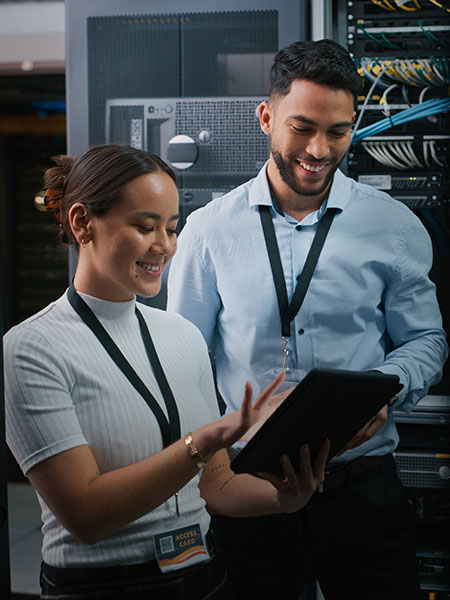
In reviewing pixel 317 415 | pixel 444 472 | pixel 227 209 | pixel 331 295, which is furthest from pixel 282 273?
pixel 444 472

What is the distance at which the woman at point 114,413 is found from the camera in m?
0.94

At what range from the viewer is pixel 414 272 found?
1.51 meters

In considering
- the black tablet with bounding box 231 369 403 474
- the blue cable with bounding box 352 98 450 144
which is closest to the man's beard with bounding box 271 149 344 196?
the black tablet with bounding box 231 369 403 474

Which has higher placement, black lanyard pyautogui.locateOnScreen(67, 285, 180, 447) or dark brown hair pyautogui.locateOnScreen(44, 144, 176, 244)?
dark brown hair pyautogui.locateOnScreen(44, 144, 176, 244)

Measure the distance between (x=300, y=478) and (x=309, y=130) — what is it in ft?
2.32

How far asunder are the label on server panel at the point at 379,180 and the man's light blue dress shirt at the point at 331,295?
551 mm

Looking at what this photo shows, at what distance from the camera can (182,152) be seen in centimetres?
200

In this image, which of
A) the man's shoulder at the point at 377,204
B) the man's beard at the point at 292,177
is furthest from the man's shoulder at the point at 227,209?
the man's shoulder at the point at 377,204

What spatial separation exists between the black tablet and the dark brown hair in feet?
1.36

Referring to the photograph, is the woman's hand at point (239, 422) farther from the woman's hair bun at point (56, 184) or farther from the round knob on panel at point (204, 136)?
the round knob on panel at point (204, 136)

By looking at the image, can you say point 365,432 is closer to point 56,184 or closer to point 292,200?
point 292,200

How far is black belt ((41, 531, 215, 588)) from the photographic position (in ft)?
3.31

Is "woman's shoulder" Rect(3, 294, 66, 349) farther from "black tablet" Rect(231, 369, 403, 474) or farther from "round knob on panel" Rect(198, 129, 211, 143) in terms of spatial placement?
"round knob on panel" Rect(198, 129, 211, 143)

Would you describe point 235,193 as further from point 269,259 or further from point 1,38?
point 1,38
